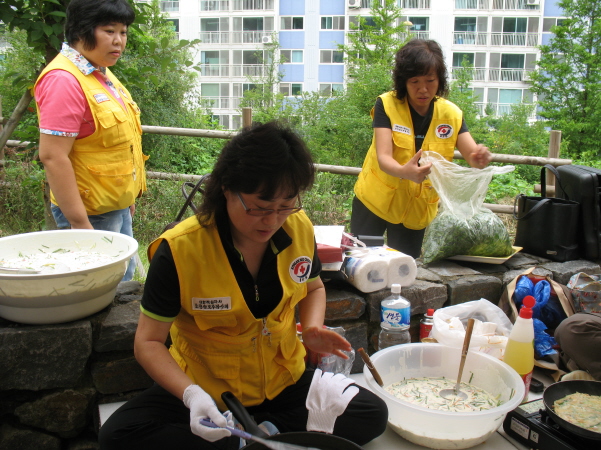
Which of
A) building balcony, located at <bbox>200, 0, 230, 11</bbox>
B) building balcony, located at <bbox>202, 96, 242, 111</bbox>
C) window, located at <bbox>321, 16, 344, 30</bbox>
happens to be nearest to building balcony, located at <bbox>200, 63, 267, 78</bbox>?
building balcony, located at <bbox>202, 96, 242, 111</bbox>

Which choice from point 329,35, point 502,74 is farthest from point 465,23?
point 329,35

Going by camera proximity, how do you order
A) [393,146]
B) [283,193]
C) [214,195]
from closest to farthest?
[283,193]
[214,195]
[393,146]

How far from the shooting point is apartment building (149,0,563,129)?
60.1 ft

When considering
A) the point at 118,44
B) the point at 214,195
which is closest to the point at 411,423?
the point at 214,195

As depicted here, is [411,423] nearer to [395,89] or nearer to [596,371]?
[596,371]

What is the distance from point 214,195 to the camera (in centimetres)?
145

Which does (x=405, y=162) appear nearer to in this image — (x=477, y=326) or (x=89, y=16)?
(x=477, y=326)

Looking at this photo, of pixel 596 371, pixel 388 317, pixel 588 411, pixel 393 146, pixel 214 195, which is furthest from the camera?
pixel 393 146

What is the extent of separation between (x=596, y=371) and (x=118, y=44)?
2397mm

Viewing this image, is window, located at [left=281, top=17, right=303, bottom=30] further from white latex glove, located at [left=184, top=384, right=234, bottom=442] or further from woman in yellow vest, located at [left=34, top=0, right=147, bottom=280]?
white latex glove, located at [left=184, top=384, right=234, bottom=442]

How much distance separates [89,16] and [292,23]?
17.8 meters

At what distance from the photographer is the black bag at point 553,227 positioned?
104 inches

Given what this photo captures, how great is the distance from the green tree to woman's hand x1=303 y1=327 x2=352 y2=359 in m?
14.1

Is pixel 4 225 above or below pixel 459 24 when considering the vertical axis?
below
